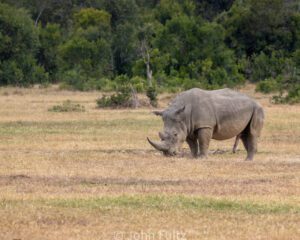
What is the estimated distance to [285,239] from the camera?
1038 centimetres

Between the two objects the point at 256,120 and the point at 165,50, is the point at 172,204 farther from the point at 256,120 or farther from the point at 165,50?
the point at 165,50

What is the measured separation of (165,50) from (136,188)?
1332 inches

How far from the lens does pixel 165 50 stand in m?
47.4

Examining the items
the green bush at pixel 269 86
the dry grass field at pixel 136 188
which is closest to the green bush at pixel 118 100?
the green bush at pixel 269 86

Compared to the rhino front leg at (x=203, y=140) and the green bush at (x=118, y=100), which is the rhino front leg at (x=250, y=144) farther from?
the green bush at (x=118, y=100)

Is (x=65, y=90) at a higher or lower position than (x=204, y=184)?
lower

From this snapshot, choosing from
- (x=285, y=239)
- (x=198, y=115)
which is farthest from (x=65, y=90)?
(x=285, y=239)

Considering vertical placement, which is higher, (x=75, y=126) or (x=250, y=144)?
(x=250, y=144)

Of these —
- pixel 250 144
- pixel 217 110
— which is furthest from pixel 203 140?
pixel 250 144

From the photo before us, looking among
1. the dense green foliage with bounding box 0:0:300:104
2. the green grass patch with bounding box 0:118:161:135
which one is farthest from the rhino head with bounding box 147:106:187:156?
the dense green foliage with bounding box 0:0:300:104

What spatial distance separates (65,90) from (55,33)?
1062cm

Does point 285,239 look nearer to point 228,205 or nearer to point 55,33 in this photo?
point 228,205

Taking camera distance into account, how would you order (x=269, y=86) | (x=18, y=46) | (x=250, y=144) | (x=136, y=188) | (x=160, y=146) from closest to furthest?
(x=136, y=188)
(x=160, y=146)
(x=250, y=144)
(x=269, y=86)
(x=18, y=46)

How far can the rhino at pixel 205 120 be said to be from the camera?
1841 centimetres
